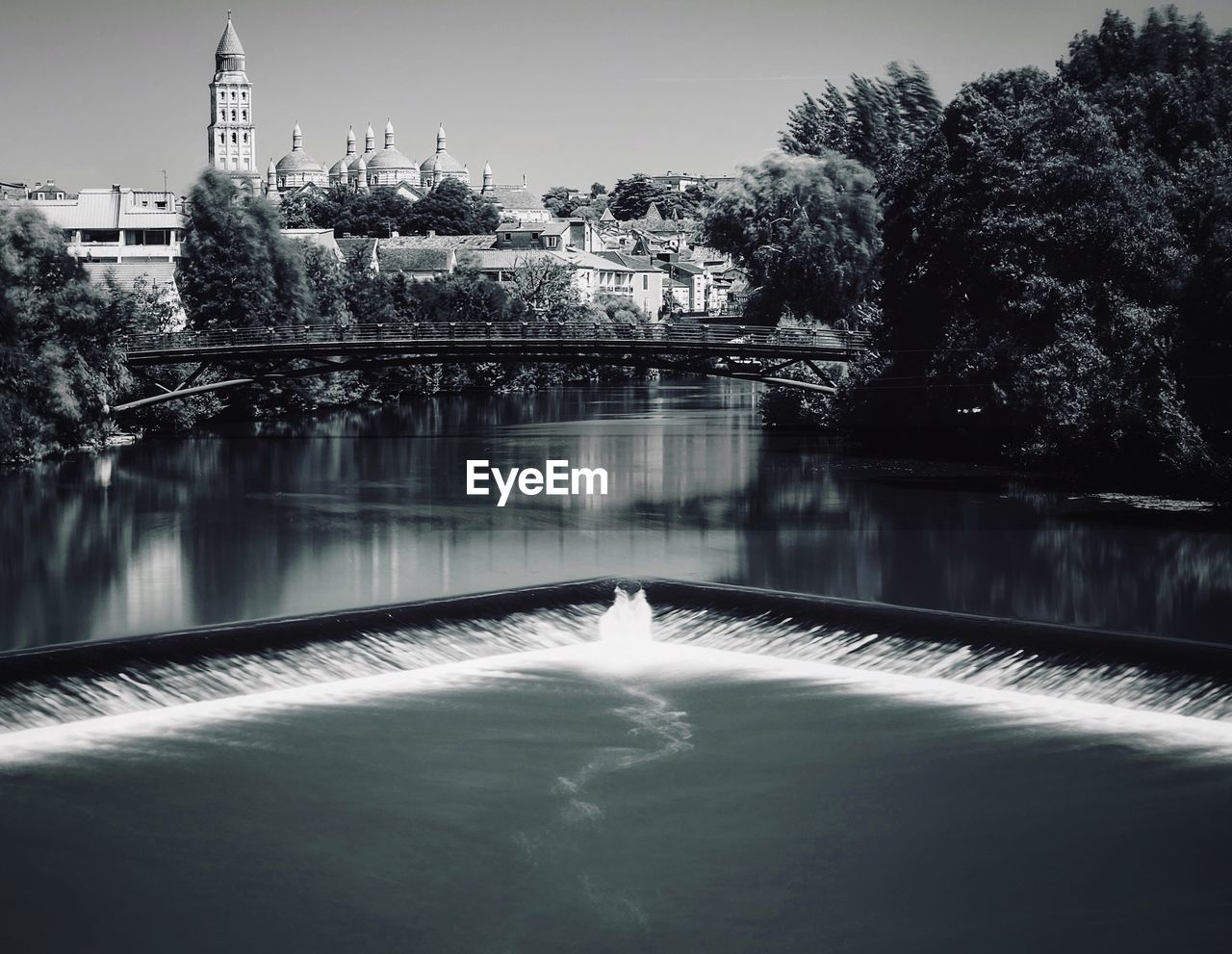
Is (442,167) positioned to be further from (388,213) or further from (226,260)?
(226,260)

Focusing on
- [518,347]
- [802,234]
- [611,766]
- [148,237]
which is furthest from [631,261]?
[611,766]

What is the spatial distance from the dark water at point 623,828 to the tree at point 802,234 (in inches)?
1379

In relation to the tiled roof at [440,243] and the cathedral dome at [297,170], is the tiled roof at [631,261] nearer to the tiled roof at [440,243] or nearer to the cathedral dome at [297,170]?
the tiled roof at [440,243]

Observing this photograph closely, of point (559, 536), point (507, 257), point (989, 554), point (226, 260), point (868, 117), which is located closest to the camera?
point (989, 554)

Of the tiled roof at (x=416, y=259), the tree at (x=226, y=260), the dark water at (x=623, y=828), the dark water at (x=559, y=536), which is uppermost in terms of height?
the tiled roof at (x=416, y=259)

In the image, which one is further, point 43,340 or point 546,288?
point 546,288

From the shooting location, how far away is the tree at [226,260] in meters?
50.3

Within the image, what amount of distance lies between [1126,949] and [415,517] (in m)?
19.3

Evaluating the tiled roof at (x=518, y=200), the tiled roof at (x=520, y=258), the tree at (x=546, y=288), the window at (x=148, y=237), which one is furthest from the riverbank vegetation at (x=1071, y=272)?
the tiled roof at (x=518, y=200)

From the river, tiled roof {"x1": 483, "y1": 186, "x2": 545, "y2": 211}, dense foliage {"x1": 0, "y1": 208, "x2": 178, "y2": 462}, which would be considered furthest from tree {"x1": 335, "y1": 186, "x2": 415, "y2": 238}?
the river

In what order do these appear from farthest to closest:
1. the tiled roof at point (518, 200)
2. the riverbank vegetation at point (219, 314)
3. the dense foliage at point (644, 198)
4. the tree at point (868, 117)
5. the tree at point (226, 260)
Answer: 1. the dense foliage at point (644, 198)
2. the tiled roof at point (518, 200)
3. the tree at point (868, 117)
4. the tree at point (226, 260)
5. the riverbank vegetation at point (219, 314)

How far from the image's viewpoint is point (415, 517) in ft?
93.7

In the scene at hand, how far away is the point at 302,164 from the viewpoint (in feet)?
602

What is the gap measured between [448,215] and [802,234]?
67.3 m
